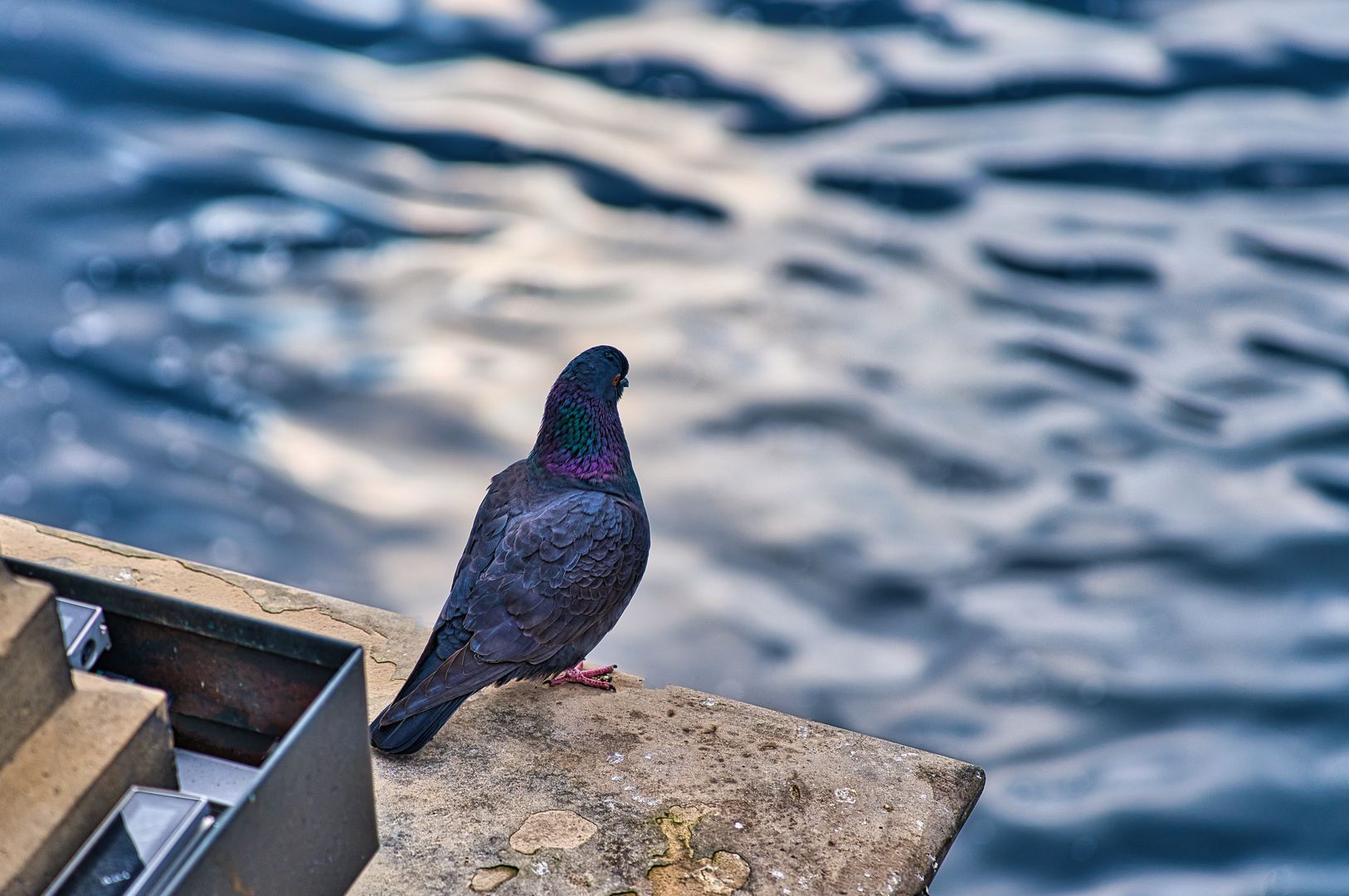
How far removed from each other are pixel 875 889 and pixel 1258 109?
6838 mm

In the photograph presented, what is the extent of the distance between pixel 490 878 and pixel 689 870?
1.28ft

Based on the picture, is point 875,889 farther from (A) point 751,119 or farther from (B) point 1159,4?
(B) point 1159,4

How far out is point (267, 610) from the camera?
10.1ft

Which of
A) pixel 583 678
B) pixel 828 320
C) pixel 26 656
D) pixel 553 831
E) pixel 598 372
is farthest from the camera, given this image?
pixel 828 320

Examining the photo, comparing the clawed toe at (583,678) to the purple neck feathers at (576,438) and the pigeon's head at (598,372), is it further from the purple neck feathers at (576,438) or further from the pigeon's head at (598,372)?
the pigeon's head at (598,372)

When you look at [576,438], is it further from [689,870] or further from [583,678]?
[689,870]

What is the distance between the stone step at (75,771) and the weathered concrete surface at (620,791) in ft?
2.50

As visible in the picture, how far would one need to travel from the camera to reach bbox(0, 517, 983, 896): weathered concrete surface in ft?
8.04

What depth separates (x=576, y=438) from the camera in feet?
10.2

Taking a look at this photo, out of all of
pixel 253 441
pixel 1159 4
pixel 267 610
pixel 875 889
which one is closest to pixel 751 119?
pixel 1159 4

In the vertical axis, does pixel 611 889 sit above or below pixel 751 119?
below

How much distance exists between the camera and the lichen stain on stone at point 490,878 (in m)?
2.38

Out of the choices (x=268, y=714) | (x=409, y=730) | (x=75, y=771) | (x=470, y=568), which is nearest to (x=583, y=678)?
(x=470, y=568)

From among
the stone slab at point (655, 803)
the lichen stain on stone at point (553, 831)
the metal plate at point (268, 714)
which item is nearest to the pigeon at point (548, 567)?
the stone slab at point (655, 803)
